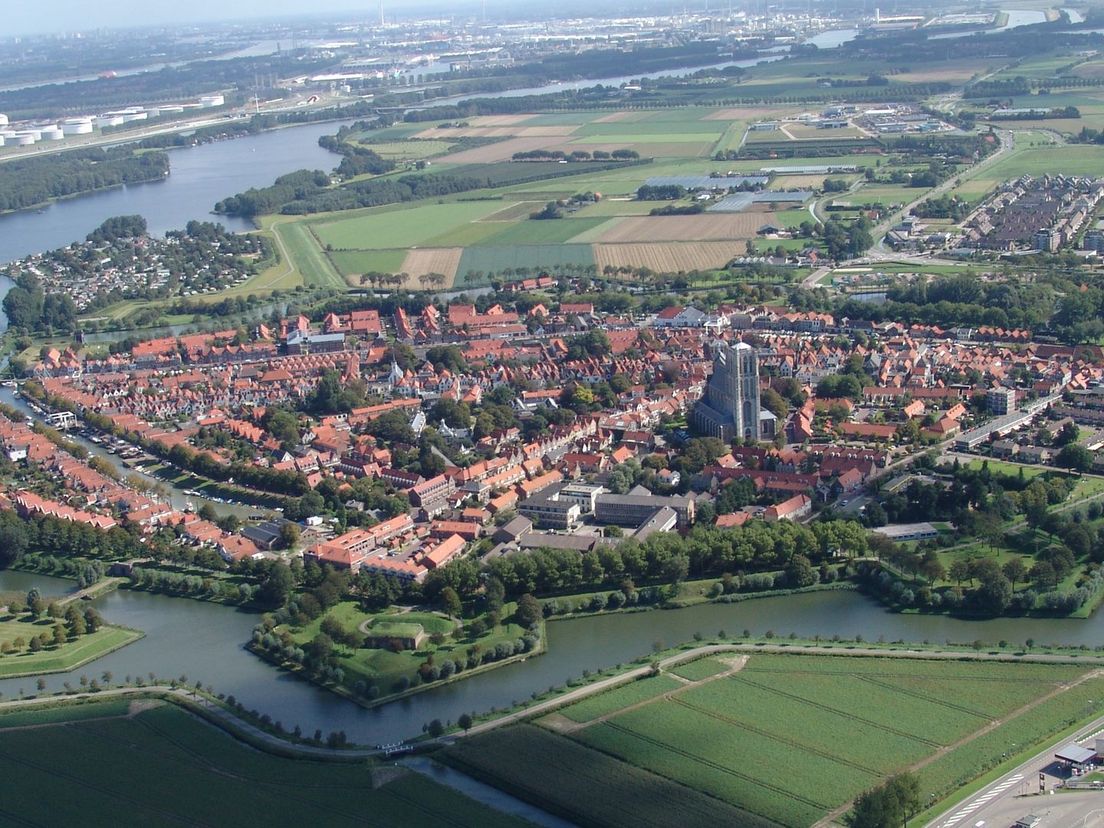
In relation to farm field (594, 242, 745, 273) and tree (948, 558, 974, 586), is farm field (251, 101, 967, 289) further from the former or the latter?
tree (948, 558, 974, 586)

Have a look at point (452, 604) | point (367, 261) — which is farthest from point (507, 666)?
point (367, 261)

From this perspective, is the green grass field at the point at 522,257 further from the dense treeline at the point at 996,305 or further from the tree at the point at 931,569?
the tree at the point at 931,569

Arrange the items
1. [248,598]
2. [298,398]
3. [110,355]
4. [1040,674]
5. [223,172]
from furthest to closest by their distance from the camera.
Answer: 1. [223,172]
2. [110,355]
3. [298,398]
4. [248,598]
5. [1040,674]

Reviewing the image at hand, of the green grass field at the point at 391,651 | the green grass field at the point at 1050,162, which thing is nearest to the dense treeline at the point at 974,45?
the green grass field at the point at 1050,162

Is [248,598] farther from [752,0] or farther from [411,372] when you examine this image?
[752,0]

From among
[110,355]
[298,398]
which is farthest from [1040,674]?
[110,355]

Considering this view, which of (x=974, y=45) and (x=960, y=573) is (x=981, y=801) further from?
(x=974, y=45)
